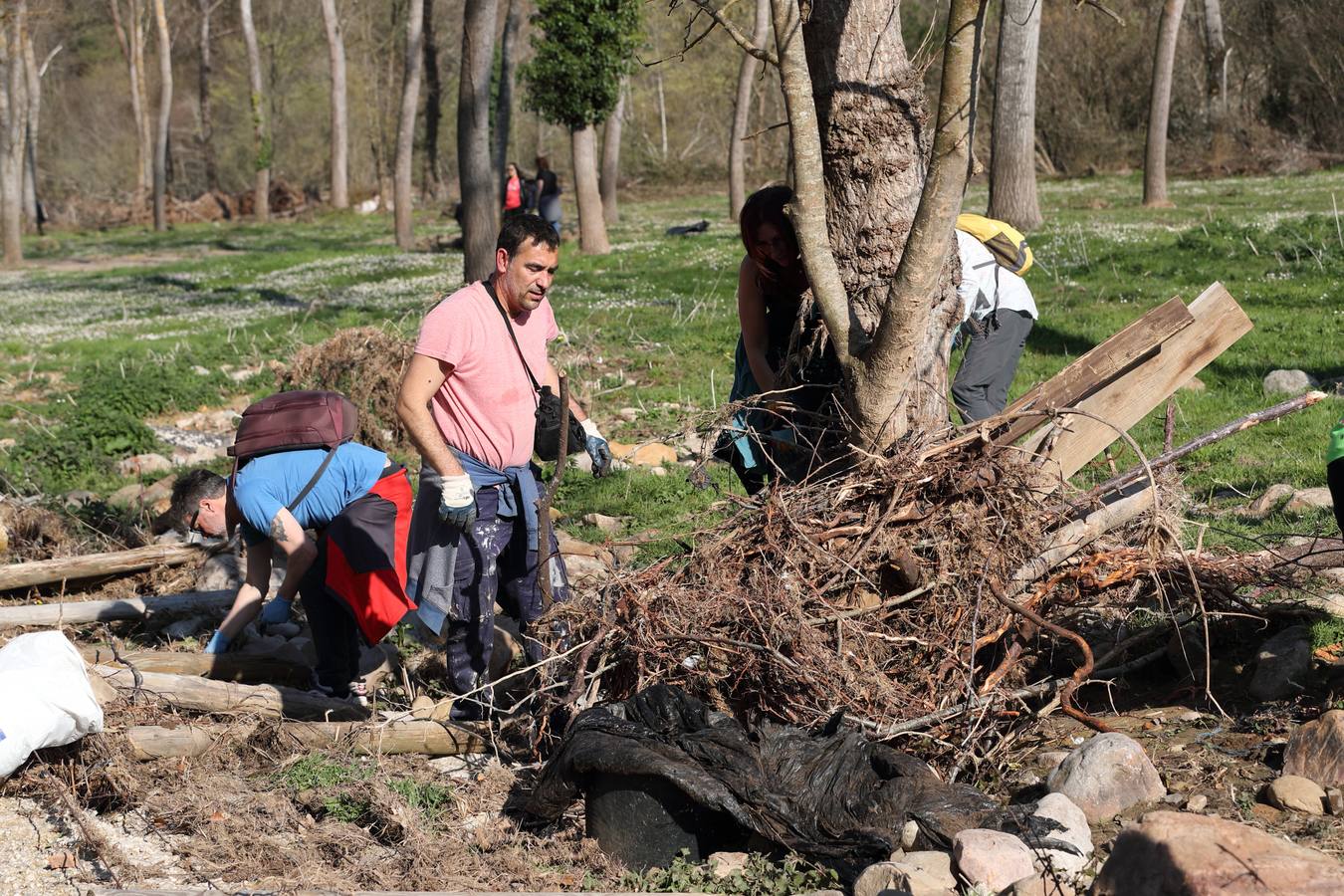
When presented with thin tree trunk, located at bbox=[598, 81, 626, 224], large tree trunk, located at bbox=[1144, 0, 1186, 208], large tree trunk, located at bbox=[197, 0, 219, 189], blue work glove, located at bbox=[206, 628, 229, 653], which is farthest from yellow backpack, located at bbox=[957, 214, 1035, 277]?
large tree trunk, located at bbox=[197, 0, 219, 189]

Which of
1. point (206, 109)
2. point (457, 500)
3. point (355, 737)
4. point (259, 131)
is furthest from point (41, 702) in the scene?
point (206, 109)

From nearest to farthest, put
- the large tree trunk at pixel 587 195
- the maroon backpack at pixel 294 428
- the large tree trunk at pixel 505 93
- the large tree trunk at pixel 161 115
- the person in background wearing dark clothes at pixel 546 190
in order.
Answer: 1. the maroon backpack at pixel 294 428
2. the large tree trunk at pixel 587 195
3. the large tree trunk at pixel 505 93
4. the person in background wearing dark clothes at pixel 546 190
5. the large tree trunk at pixel 161 115

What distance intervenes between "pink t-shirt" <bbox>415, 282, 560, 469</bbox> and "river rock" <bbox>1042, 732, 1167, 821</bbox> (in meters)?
2.34

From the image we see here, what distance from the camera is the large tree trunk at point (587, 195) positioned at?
18344 millimetres

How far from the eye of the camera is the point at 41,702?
13.9ft

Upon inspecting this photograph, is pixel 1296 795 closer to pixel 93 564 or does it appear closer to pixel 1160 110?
pixel 93 564

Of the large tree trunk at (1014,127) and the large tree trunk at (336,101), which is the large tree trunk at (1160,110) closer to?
the large tree trunk at (1014,127)

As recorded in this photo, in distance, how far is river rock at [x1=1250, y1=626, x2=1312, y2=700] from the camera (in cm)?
423

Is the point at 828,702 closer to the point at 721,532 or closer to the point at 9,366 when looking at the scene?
the point at 721,532

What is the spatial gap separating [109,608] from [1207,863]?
5404 mm

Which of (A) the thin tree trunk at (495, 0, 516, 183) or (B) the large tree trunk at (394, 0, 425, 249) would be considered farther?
(B) the large tree trunk at (394, 0, 425, 249)

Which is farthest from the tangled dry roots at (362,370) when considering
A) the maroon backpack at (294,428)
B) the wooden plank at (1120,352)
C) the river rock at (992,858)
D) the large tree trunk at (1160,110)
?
the large tree trunk at (1160,110)

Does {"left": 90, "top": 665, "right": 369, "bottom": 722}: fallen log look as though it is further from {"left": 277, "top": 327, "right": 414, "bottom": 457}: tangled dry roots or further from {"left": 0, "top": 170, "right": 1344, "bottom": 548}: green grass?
{"left": 277, "top": 327, "right": 414, "bottom": 457}: tangled dry roots

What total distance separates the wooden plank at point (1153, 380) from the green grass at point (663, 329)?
2.06 ft
